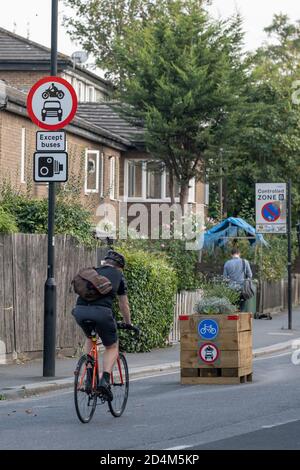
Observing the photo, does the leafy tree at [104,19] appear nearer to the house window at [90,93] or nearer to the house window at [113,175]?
the house window at [90,93]

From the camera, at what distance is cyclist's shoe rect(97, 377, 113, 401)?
12898 mm

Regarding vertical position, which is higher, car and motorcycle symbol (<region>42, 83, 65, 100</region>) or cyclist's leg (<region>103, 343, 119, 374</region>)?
car and motorcycle symbol (<region>42, 83, 65, 100</region>)

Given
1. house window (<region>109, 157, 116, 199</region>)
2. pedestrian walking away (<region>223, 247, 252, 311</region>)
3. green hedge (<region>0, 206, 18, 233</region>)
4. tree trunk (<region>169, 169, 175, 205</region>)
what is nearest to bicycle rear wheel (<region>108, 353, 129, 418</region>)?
green hedge (<region>0, 206, 18, 233</region>)

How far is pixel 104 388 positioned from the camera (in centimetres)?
1291

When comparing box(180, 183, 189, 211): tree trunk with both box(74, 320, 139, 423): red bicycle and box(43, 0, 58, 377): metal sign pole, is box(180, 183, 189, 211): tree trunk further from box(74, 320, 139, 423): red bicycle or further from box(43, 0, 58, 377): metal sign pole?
box(74, 320, 139, 423): red bicycle

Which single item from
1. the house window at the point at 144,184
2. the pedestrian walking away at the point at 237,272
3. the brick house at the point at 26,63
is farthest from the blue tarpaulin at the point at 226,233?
the pedestrian walking away at the point at 237,272

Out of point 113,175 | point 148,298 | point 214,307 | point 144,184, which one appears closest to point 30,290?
point 148,298

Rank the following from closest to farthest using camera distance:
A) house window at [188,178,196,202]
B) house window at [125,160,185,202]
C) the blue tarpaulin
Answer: the blue tarpaulin, house window at [125,160,185,202], house window at [188,178,196,202]

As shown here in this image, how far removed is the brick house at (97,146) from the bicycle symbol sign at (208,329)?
648 inches

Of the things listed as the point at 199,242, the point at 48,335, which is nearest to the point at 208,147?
the point at 199,242

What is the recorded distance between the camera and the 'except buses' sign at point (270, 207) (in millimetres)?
30375

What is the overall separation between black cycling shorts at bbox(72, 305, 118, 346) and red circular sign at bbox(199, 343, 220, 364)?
4.38m

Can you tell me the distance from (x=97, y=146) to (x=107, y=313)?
98.4 ft
